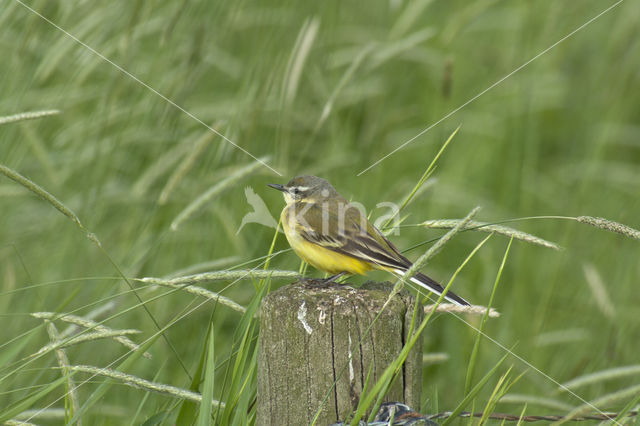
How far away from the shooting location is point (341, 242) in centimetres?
366

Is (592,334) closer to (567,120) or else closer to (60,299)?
(60,299)

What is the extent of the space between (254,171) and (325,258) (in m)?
0.56

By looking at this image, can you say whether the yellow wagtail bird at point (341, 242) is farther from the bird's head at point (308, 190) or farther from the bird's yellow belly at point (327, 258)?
the bird's head at point (308, 190)

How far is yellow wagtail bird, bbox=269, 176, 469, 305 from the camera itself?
354 centimetres

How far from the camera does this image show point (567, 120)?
9.51 m

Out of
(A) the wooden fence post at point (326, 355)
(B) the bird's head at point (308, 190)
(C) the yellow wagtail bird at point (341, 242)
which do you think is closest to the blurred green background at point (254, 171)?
(B) the bird's head at point (308, 190)

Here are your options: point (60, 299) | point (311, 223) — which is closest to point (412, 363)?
point (311, 223)
